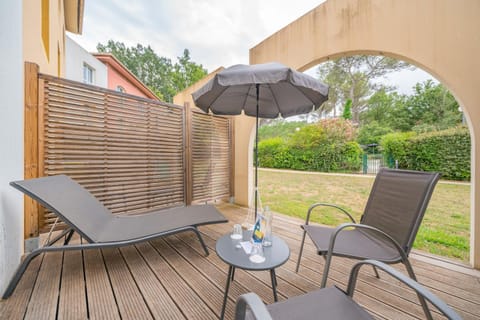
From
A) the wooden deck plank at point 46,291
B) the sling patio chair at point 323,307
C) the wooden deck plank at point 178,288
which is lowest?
the wooden deck plank at point 178,288

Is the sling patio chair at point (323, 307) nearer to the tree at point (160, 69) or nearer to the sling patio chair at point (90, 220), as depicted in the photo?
the sling patio chair at point (90, 220)

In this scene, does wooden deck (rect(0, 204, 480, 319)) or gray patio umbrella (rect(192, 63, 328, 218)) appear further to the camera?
gray patio umbrella (rect(192, 63, 328, 218))

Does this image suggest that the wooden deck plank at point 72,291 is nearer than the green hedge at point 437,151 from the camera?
Yes

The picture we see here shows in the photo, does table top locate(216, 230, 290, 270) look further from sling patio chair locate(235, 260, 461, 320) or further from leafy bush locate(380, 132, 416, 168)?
leafy bush locate(380, 132, 416, 168)

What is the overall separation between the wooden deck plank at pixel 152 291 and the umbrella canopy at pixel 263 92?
81.4 inches

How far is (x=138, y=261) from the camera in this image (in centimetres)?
226

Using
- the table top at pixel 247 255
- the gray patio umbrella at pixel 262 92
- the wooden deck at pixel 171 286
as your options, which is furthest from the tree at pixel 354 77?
the table top at pixel 247 255

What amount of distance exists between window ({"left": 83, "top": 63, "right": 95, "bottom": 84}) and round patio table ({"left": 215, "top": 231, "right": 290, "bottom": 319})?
11.0 metres

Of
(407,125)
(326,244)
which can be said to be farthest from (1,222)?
(407,125)

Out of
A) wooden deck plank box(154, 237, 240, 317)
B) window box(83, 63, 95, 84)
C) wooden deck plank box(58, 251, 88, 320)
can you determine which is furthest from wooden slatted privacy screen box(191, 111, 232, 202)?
window box(83, 63, 95, 84)

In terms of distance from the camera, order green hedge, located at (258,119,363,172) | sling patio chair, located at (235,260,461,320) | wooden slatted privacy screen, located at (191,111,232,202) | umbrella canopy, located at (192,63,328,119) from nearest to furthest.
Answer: sling patio chair, located at (235,260,461,320) → umbrella canopy, located at (192,63,328,119) → wooden slatted privacy screen, located at (191,111,232,202) → green hedge, located at (258,119,363,172)

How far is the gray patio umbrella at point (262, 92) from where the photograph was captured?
1976mm

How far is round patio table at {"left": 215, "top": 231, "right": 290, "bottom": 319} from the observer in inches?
55.2

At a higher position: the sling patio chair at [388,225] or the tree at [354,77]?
the tree at [354,77]
